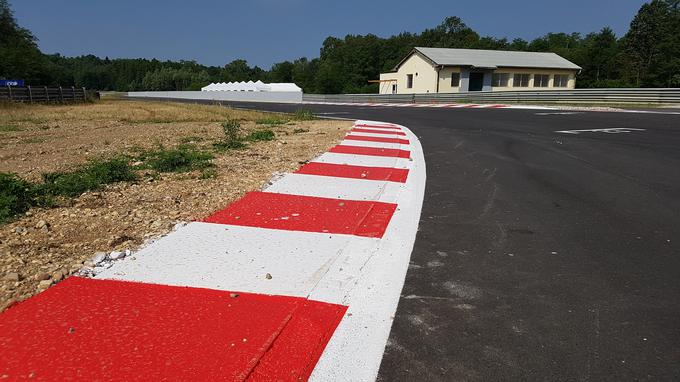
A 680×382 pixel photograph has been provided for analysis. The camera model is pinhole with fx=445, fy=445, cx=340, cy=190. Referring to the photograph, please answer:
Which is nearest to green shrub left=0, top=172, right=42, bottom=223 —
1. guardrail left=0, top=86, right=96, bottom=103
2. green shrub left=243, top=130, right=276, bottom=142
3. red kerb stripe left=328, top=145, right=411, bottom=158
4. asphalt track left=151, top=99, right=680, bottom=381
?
asphalt track left=151, top=99, right=680, bottom=381

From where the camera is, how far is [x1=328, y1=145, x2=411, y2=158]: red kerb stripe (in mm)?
8320

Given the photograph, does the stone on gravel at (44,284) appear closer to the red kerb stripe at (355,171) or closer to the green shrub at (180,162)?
the green shrub at (180,162)

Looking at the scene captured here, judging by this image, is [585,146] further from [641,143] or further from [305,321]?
[305,321]

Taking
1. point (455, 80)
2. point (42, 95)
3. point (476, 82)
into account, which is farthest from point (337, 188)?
point (476, 82)

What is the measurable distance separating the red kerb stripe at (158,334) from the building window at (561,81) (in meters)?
59.5

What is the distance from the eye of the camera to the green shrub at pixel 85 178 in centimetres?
487

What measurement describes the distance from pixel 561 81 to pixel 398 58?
43.1m

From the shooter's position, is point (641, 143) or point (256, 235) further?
point (641, 143)

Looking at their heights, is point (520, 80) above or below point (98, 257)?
above

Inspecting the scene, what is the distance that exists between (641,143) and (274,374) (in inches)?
427

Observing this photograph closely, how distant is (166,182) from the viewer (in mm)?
5617

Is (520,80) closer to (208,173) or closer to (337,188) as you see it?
(337,188)

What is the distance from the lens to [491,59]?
5169 cm

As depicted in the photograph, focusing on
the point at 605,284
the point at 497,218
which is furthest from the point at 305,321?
the point at 497,218
